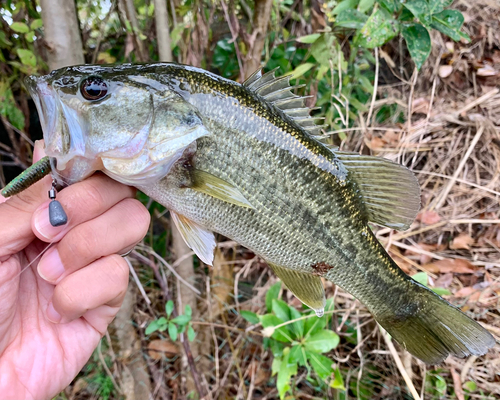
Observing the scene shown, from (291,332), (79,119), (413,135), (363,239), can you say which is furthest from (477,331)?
(413,135)

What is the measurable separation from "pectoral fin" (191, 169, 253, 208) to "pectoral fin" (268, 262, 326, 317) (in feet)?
1.01

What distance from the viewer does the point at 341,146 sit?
79.4 inches

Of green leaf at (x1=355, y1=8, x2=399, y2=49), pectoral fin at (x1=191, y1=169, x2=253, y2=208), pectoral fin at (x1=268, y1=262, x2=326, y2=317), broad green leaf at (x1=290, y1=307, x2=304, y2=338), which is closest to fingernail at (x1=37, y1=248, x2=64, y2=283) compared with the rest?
pectoral fin at (x1=191, y1=169, x2=253, y2=208)

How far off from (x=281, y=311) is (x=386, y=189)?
814 millimetres

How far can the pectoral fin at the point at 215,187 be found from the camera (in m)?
0.87

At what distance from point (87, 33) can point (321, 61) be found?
4.25ft

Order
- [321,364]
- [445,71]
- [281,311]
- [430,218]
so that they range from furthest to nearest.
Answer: [445,71]
[430,218]
[281,311]
[321,364]

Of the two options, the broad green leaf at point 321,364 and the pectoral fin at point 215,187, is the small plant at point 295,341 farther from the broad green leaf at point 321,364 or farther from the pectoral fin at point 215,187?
the pectoral fin at point 215,187

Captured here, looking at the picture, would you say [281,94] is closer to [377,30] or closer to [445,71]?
[377,30]

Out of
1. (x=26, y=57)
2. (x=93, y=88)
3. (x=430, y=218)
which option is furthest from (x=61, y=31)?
(x=430, y=218)

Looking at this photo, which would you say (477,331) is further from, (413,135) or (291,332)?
(413,135)

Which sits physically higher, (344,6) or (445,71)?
(344,6)

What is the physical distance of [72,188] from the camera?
2.65 ft

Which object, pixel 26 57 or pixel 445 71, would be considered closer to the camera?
pixel 26 57
